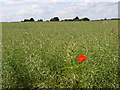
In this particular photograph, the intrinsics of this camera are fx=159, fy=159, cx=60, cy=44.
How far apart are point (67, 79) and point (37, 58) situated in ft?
2.34

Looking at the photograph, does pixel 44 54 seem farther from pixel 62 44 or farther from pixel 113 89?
pixel 113 89

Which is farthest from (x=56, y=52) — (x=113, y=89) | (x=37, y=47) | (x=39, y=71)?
(x=113, y=89)

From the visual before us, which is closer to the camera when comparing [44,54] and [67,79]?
[67,79]

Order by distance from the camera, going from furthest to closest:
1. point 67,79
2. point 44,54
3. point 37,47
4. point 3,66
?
point 37,47, point 44,54, point 3,66, point 67,79

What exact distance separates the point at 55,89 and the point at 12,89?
35.1 inches

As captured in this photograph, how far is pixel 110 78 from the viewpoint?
281 centimetres

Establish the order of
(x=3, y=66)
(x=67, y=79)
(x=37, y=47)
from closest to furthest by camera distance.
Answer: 1. (x=67, y=79)
2. (x=3, y=66)
3. (x=37, y=47)

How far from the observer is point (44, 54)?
333cm

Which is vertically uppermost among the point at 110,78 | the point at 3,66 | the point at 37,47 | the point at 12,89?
the point at 37,47

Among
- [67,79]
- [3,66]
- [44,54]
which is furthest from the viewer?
[44,54]

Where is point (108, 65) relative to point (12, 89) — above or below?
above

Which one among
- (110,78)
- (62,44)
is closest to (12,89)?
(62,44)

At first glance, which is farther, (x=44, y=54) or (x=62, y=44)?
(x=62, y=44)

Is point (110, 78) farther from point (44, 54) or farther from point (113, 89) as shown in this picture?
point (44, 54)
